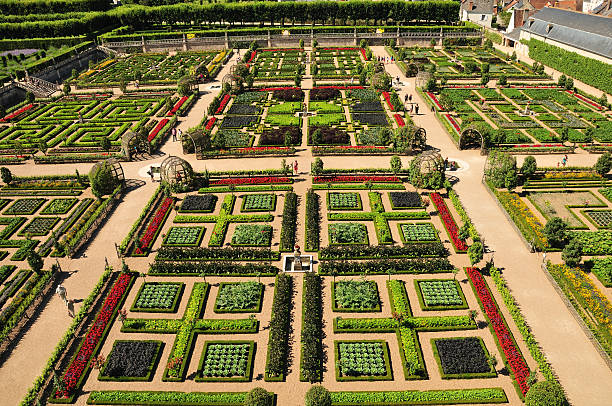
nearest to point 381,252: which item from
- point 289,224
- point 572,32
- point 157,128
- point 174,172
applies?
point 289,224

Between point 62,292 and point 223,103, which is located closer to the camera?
point 62,292

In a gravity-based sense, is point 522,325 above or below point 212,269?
below

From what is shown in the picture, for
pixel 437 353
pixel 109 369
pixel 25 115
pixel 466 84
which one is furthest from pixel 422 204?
pixel 25 115

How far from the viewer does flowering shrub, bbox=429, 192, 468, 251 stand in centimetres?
4025

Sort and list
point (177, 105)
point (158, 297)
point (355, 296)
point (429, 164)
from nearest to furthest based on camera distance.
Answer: point (355, 296) → point (158, 297) → point (429, 164) → point (177, 105)

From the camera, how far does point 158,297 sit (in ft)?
116

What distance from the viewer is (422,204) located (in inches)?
1828

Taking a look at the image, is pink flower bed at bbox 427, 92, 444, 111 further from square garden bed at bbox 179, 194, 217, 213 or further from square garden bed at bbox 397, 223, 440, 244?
square garden bed at bbox 179, 194, 217, 213

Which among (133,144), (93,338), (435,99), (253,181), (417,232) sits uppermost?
(435,99)

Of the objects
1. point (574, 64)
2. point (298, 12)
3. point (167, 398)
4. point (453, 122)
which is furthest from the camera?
point (298, 12)

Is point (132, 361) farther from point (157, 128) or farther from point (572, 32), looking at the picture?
point (572, 32)

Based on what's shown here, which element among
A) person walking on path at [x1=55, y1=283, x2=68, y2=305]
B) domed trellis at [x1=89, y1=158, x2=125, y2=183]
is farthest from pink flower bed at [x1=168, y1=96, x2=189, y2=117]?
person walking on path at [x1=55, y1=283, x2=68, y2=305]

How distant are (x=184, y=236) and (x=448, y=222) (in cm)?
2719

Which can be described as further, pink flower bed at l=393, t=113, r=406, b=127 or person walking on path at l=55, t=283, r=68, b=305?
pink flower bed at l=393, t=113, r=406, b=127
